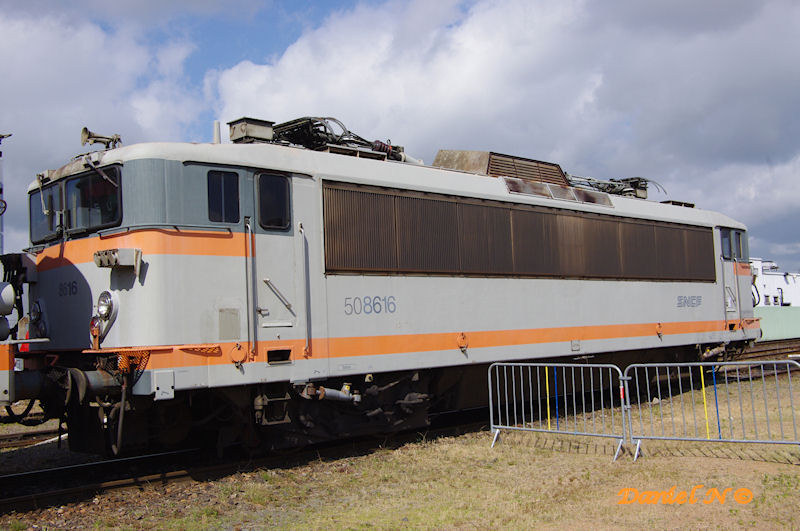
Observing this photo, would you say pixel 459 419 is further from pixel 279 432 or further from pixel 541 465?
pixel 279 432

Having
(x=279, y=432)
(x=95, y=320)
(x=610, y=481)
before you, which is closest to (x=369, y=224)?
(x=279, y=432)

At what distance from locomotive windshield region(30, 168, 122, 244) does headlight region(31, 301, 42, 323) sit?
2.80ft

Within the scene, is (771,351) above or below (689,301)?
below

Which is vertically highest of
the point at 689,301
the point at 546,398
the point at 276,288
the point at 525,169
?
the point at 525,169

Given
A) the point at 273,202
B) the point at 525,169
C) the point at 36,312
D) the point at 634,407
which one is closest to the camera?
the point at 273,202

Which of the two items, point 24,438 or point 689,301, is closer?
point 24,438

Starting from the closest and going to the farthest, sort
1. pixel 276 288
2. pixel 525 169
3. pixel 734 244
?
1. pixel 276 288
2. pixel 525 169
3. pixel 734 244

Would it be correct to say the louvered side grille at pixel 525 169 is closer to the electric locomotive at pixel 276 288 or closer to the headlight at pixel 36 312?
the electric locomotive at pixel 276 288

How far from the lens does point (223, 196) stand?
8289 millimetres

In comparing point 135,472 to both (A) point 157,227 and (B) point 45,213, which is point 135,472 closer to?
(A) point 157,227

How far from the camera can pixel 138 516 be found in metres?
7.02

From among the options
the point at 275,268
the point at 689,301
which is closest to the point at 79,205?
the point at 275,268

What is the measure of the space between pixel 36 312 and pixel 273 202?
3337 mm

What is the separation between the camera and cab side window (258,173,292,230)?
28.1 feet
